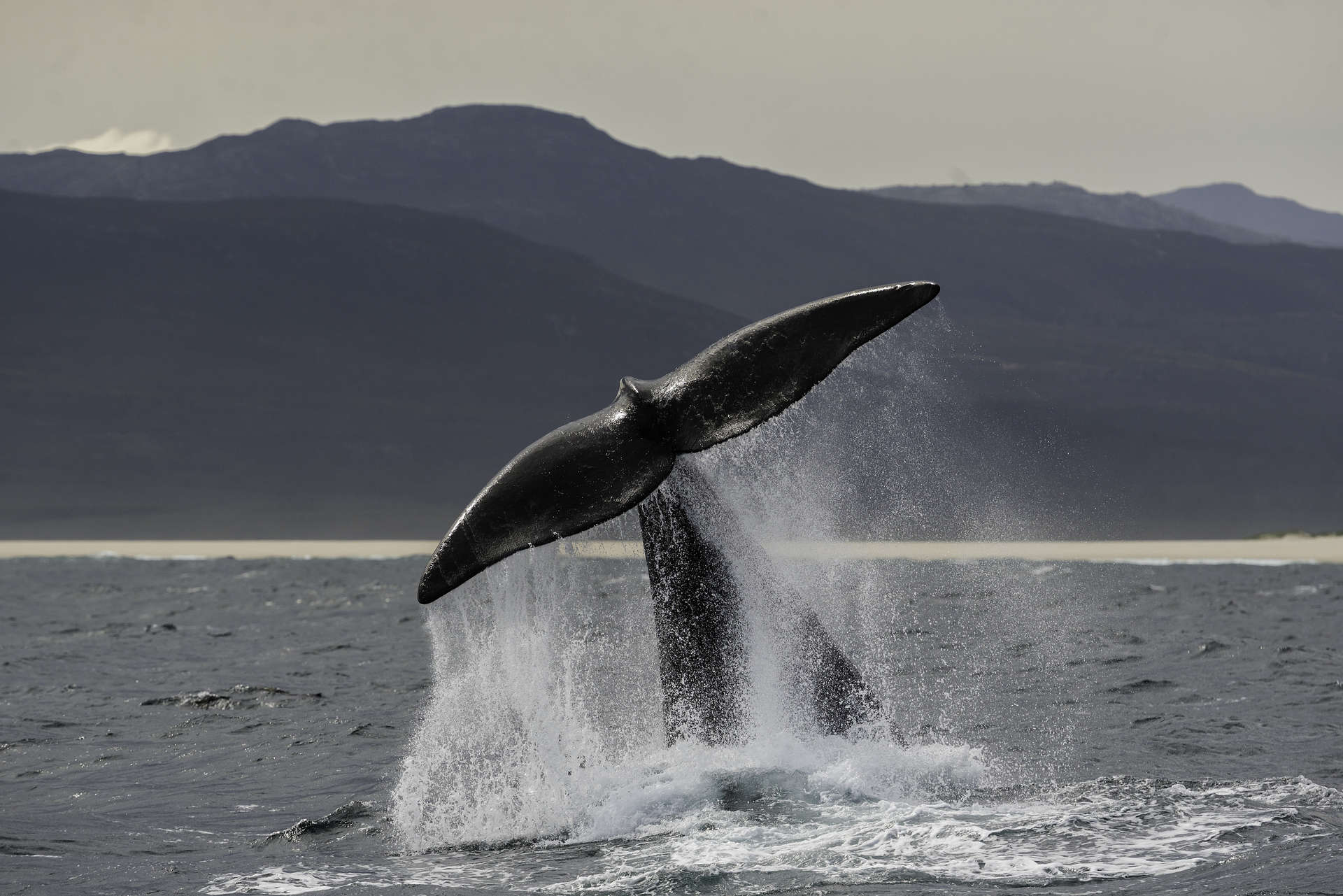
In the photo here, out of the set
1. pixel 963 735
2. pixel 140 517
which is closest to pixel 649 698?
pixel 963 735

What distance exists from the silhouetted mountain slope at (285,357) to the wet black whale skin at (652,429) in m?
103

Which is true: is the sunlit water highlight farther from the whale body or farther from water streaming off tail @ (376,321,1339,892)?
the whale body

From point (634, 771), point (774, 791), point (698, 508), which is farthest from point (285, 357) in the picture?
point (774, 791)

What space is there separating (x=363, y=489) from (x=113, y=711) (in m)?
119

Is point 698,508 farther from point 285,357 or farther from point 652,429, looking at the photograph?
point 285,357

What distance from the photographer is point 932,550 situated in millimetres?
63500

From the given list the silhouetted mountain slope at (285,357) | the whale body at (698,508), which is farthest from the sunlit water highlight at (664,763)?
the silhouetted mountain slope at (285,357)

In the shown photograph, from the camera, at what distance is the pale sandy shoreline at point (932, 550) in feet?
170

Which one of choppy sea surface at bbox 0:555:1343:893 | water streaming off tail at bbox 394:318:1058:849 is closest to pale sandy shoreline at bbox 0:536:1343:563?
choppy sea surface at bbox 0:555:1343:893

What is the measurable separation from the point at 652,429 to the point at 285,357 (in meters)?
145

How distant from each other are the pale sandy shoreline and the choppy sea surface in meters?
24.7

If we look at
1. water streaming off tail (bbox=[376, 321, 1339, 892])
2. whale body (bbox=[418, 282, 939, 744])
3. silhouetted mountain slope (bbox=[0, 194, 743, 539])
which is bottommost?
water streaming off tail (bbox=[376, 321, 1339, 892])

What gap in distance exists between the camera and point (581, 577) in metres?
42.1

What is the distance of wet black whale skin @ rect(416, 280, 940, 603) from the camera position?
774cm
